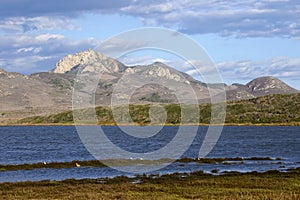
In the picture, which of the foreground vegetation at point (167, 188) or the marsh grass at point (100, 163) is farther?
the marsh grass at point (100, 163)

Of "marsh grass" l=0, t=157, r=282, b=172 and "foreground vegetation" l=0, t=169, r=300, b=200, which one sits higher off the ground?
"marsh grass" l=0, t=157, r=282, b=172

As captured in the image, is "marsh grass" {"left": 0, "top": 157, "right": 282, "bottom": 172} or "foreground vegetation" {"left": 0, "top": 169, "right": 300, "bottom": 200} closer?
"foreground vegetation" {"left": 0, "top": 169, "right": 300, "bottom": 200}

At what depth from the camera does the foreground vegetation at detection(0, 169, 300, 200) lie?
48.8 meters

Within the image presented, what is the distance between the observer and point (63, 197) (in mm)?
48969

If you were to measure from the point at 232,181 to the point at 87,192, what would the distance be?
56.0ft

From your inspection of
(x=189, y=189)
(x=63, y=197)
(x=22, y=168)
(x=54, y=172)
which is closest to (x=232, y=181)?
(x=189, y=189)

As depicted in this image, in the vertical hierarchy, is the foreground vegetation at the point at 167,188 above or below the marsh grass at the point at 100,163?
below

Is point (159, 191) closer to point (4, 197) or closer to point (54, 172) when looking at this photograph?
point (4, 197)

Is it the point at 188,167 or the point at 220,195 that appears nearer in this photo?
the point at 220,195

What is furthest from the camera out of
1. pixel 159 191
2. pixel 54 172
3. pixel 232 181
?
pixel 54 172

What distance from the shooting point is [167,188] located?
5497 cm

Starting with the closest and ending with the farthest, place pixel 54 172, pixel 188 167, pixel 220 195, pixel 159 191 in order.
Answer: pixel 220 195 < pixel 159 191 < pixel 54 172 < pixel 188 167

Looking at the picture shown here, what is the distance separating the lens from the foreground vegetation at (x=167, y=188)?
48750 mm

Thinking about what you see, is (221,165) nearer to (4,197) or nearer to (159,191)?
(159,191)
